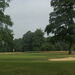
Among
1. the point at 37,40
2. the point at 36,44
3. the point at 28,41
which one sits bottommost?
the point at 36,44

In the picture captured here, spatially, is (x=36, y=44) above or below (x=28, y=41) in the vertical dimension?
below

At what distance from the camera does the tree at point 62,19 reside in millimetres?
58344

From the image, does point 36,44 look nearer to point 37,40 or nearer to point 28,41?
point 37,40

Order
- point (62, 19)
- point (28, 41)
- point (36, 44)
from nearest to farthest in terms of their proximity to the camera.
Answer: point (62, 19) → point (36, 44) → point (28, 41)

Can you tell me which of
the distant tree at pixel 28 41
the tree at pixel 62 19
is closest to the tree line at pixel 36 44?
the distant tree at pixel 28 41

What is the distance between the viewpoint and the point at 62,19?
2292 inches

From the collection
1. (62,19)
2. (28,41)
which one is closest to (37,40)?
(28,41)

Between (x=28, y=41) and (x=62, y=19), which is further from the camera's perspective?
(x=28, y=41)

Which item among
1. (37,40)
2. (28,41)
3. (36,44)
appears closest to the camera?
(36,44)

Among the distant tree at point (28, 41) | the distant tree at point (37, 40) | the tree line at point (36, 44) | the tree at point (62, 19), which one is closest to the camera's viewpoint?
the tree at point (62, 19)

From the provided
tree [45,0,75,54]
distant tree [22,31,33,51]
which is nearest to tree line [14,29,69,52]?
distant tree [22,31,33,51]

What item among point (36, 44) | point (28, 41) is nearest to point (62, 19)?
point (36, 44)

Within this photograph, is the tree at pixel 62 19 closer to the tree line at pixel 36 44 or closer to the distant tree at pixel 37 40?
the tree line at pixel 36 44

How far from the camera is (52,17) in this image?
A: 60.4m
